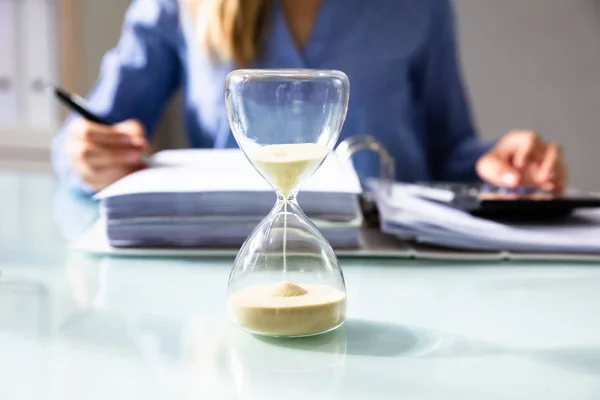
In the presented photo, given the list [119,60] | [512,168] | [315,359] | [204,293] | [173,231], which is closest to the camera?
[315,359]

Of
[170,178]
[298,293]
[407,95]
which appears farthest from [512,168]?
[298,293]

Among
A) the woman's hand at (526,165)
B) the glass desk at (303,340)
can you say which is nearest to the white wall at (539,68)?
the woman's hand at (526,165)

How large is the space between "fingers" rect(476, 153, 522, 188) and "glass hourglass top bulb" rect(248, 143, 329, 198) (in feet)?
1.71

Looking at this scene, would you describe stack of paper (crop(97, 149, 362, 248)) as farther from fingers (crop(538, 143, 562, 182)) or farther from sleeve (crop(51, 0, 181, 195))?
sleeve (crop(51, 0, 181, 195))

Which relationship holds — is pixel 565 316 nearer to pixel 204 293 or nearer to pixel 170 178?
pixel 204 293

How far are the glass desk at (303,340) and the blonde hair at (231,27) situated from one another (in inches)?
21.4

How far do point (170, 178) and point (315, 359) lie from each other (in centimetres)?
36

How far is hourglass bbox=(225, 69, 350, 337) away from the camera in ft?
1.38

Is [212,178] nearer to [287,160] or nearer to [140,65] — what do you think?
[287,160]

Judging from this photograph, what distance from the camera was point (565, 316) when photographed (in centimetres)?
49

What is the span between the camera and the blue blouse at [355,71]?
1137 millimetres

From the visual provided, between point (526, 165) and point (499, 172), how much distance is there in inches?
1.6

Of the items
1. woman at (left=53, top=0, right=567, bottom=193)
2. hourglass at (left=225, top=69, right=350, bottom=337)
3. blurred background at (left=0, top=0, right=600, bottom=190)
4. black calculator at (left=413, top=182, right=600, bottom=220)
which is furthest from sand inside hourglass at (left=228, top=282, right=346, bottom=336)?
Result: blurred background at (left=0, top=0, right=600, bottom=190)

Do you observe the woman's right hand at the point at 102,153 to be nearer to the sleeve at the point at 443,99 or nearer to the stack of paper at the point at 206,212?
the stack of paper at the point at 206,212
